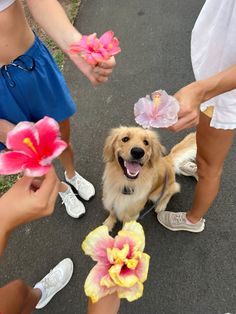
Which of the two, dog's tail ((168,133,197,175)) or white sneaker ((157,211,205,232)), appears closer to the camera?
white sneaker ((157,211,205,232))

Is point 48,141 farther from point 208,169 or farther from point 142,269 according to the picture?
point 208,169

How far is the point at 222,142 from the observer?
202 centimetres

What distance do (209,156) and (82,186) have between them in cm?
144

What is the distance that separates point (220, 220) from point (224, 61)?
5.60 feet

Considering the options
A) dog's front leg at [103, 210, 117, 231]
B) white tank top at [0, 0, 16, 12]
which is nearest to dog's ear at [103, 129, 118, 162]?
dog's front leg at [103, 210, 117, 231]

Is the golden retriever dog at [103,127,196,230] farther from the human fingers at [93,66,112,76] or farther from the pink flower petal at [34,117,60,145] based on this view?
the pink flower petal at [34,117,60,145]

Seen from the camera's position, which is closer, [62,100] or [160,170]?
[62,100]

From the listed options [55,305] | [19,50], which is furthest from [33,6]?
[55,305]

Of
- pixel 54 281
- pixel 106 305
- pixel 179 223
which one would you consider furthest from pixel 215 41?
pixel 54 281

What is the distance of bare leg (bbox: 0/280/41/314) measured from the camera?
1.87 meters

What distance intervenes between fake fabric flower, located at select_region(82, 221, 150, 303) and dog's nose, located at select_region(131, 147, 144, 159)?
3.67ft

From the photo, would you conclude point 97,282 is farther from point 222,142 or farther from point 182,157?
point 182,157

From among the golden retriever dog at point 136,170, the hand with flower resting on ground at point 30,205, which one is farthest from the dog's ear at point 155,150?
the hand with flower resting on ground at point 30,205

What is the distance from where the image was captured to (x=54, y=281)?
2713 millimetres
